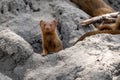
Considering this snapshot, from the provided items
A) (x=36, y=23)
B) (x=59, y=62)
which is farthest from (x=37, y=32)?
(x=59, y=62)

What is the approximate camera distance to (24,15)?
316 inches

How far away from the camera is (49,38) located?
7.19m

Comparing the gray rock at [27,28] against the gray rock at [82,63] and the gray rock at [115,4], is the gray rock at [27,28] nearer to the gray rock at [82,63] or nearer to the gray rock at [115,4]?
the gray rock at [82,63]

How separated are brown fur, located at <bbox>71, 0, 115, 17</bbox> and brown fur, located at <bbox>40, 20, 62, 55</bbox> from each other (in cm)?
253

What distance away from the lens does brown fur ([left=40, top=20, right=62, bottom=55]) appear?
23.3ft

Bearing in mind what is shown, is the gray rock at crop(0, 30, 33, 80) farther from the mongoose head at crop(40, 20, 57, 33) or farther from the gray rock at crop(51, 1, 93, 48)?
the gray rock at crop(51, 1, 93, 48)

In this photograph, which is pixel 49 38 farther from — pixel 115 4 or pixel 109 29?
pixel 115 4

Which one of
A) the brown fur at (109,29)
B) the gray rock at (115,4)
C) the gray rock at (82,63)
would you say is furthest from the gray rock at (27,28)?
the gray rock at (115,4)

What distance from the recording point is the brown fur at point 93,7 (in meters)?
9.59

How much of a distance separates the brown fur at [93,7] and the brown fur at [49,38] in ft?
8.30

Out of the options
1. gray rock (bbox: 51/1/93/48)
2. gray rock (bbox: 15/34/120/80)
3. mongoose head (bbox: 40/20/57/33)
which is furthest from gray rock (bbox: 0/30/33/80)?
gray rock (bbox: 51/1/93/48)

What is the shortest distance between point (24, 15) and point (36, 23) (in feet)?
0.92

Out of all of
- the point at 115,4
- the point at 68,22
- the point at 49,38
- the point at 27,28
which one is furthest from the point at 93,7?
the point at 49,38

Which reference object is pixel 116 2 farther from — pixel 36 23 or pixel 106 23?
pixel 36 23
